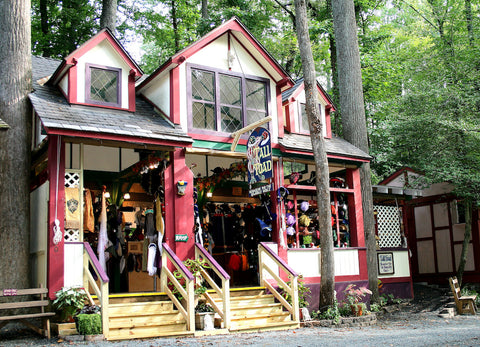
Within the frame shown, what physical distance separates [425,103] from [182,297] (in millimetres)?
11479

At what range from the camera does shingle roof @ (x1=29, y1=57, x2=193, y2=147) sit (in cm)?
1013

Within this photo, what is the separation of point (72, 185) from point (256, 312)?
4.78 metres

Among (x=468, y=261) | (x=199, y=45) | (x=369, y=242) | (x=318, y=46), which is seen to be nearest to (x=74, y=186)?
(x=199, y=45)

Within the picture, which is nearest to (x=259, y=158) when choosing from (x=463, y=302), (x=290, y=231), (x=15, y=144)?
(x=290, y=231)

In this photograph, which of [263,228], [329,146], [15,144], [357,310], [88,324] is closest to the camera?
[88,324]

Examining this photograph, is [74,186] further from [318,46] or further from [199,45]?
[318,46]

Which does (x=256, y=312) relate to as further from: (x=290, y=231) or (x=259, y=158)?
(x=259, y=158)

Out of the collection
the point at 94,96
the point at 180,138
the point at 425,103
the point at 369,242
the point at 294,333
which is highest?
the point at 425,103

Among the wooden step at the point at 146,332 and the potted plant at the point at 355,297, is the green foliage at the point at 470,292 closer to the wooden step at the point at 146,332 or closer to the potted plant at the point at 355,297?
the potted plant at the point at 355,297

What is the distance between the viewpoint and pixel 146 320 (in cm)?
973

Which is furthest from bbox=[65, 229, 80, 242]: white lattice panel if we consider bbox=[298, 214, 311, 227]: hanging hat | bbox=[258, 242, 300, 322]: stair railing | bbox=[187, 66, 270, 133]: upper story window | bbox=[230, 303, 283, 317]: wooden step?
bbox=[298, 214, 311, 227]: hanging hat

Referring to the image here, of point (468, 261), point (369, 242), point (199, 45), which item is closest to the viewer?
point (199, 45)

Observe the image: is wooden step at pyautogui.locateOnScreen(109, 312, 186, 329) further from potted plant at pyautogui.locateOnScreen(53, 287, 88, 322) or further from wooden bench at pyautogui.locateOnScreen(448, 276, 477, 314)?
wooden bench at pyautogui.locateOnScreen(448, 276, 477, 314)

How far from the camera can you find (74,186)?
10258mm
